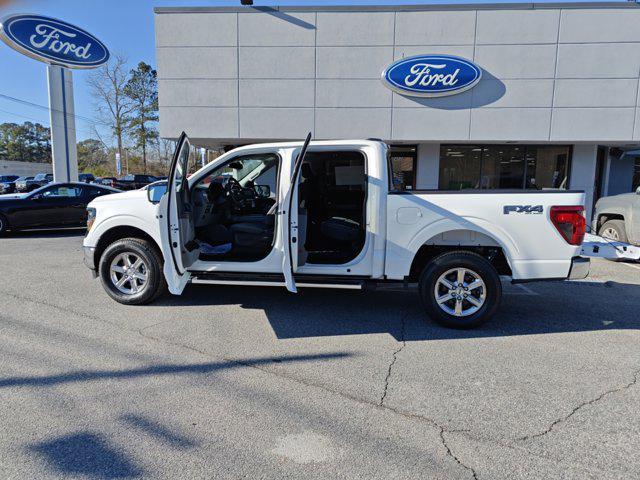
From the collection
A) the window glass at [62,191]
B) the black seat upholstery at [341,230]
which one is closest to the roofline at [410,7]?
the window glass at [62,191]

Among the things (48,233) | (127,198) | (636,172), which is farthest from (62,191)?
(636,172)

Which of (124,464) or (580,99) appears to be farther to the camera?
(580,99)

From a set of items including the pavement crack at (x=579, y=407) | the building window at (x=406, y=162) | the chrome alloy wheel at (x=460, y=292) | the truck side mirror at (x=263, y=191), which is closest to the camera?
the pavement crack at (x=579, y=407)

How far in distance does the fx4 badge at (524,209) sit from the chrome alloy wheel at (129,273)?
13.7 ft

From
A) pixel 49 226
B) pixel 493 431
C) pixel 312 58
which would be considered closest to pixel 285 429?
pixel 493 431

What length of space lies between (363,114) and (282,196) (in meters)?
9.31

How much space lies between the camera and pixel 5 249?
9547mm

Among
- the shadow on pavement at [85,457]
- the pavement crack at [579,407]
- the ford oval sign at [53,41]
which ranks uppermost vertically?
the ford oval sign at [53,41]

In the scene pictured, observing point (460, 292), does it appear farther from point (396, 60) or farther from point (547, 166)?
point (547, 166)

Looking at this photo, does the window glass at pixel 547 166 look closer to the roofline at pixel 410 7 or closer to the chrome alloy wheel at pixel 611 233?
the roofline at pixel 410 7

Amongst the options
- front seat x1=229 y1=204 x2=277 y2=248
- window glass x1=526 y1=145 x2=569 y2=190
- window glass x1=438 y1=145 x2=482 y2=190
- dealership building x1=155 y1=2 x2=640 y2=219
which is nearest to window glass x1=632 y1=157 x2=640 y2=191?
dealership building x1=155 y1=2 x2=640 y2=219

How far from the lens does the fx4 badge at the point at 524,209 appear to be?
4.52 metres

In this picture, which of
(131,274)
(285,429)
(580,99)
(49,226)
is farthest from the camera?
(580,99)

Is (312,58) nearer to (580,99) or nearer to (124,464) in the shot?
(580,99)
